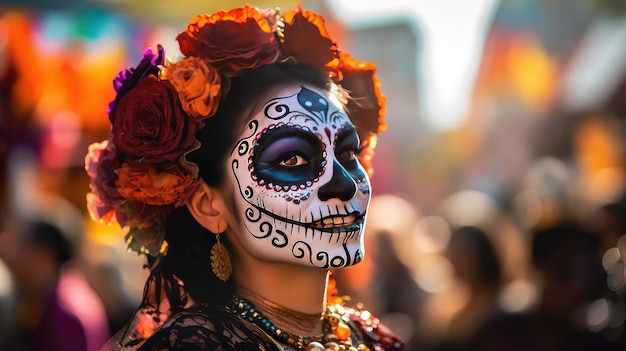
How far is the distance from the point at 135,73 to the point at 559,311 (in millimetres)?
2851

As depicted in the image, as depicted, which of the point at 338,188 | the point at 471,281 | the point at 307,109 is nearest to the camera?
the point at 338,188

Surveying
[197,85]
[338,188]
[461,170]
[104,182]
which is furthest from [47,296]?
[461,170]

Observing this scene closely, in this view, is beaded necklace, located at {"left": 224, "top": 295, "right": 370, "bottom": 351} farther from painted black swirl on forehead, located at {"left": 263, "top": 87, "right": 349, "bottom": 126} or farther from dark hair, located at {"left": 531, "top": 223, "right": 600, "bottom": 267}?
dark hair, located at {"left": 531, "top": 223, "right": 600, "bottom": 267}

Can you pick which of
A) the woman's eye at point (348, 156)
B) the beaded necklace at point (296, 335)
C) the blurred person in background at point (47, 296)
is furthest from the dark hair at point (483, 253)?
the woman's eye at point (348, 156)

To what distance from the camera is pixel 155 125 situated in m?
2.74

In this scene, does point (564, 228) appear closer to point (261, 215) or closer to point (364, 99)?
point (364, 99)

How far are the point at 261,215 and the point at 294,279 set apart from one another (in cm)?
24

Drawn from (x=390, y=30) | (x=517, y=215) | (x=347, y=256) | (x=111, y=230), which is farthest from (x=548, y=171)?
(x=390, y=30)

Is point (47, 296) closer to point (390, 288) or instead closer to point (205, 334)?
point (390, 288)

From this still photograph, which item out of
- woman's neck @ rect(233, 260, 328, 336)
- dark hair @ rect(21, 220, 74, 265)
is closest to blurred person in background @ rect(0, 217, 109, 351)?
dark hair @ rect(21, 220, 74, 265)

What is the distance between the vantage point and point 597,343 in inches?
187

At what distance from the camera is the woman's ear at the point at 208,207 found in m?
2.84

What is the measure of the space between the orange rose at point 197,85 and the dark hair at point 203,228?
0.08 meters

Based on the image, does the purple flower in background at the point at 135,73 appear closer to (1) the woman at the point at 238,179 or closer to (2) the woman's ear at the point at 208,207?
(1) the woman at the point at 238,179
